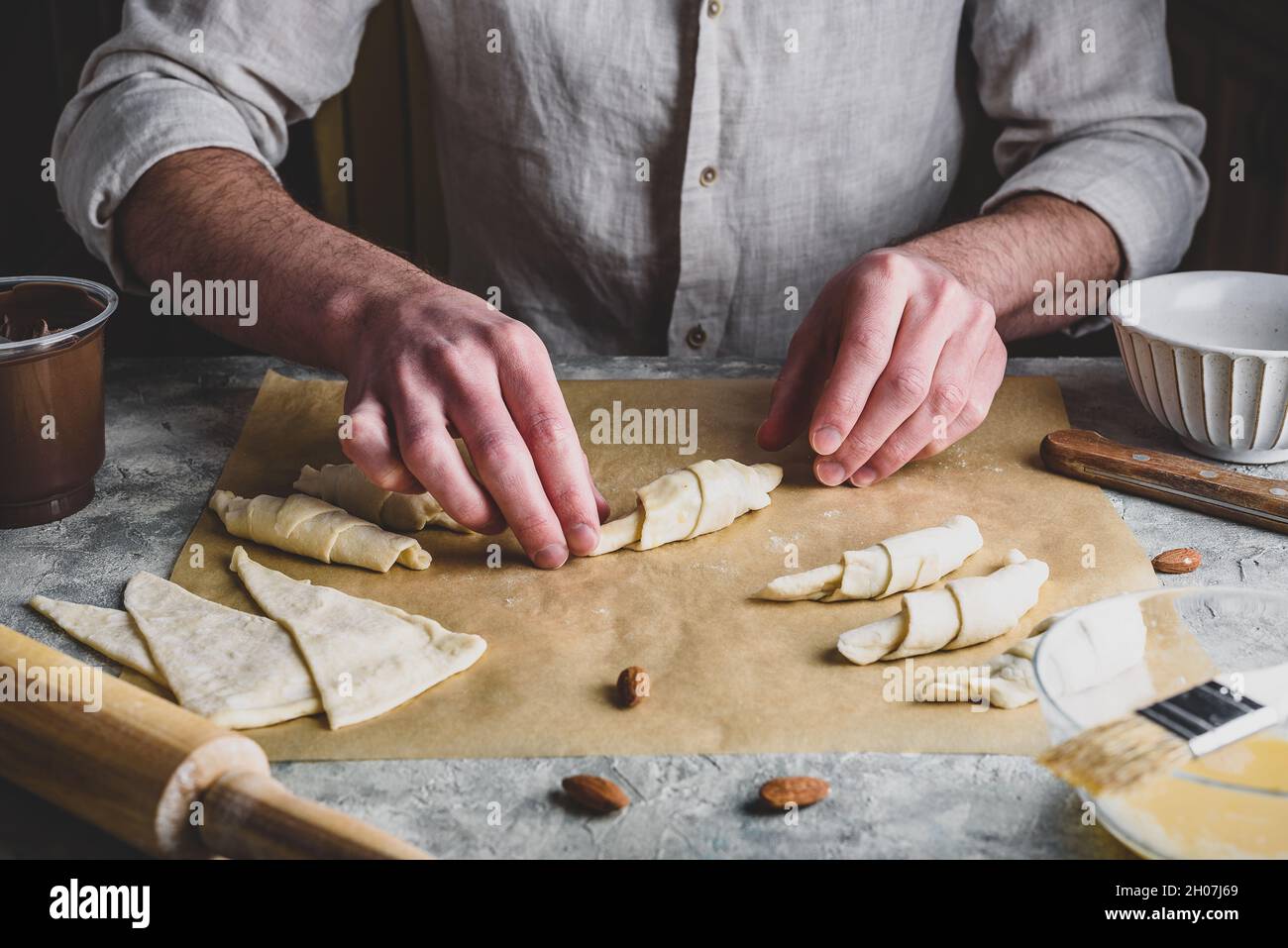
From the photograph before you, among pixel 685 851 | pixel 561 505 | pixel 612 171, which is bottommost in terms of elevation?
pixel 685 851

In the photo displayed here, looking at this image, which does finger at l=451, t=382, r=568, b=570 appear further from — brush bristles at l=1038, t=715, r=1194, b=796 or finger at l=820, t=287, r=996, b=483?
brush bristles at l=1038, t=715, r=1194, b=796

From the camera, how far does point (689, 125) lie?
6.91 ft

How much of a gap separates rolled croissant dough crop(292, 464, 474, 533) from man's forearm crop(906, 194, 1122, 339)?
929 mm

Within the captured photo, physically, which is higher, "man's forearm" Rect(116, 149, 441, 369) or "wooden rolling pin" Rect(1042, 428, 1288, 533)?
"man's forearm" Rect(116, 149, 441, 369)

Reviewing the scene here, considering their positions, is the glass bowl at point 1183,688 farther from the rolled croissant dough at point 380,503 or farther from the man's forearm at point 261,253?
the man's forearm at point 261,253

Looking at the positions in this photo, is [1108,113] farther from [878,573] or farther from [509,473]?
[509,473]

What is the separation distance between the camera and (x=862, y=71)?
216 centimetres

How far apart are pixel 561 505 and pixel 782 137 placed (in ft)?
3.47

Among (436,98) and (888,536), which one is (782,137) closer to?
(436,98)

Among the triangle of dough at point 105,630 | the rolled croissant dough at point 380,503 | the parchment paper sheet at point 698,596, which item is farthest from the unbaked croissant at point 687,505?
the triangle of dough at point 105,630

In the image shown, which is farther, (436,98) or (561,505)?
(436,98)

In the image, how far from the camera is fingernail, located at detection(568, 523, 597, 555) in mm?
1437

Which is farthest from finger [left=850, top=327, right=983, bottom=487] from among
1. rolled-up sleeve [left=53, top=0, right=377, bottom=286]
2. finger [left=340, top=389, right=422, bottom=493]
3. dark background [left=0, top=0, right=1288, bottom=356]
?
dark background [left=0, top=0, right=1288, bottom=356]
